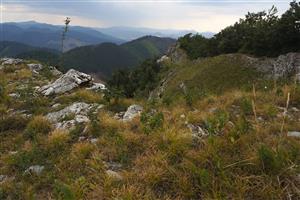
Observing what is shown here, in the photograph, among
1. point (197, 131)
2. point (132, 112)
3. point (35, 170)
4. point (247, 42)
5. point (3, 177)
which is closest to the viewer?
point (35, 170)

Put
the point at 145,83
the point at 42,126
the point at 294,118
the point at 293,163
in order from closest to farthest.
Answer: the point at 293,163, the point at 294,118, the point at 42,126, the point at 145,83

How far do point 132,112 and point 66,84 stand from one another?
638 centimetres

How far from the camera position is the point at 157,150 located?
272 inches

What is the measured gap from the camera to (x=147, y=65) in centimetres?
6022

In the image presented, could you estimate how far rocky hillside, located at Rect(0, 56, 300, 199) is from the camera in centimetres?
→ 538

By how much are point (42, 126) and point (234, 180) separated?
641 centimetres

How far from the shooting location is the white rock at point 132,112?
9.77 meters

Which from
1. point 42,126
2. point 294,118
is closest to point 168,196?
point 294,118

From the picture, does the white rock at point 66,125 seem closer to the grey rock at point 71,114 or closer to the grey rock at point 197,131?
the grey rock at point 71,114

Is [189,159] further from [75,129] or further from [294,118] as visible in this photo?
[75,129]

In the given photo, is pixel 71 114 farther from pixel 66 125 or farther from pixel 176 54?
pixel 176 54

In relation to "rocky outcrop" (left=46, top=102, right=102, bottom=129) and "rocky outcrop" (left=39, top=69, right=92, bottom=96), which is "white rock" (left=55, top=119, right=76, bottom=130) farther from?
"rocky outcrop" (left=39, top=69, right=92, bottom=96)

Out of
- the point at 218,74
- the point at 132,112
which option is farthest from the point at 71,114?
the point at 218,74

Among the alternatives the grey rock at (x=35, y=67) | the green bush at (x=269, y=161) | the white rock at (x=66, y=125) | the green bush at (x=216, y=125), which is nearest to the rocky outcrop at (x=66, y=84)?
the white rock at (x=66, y=125)
